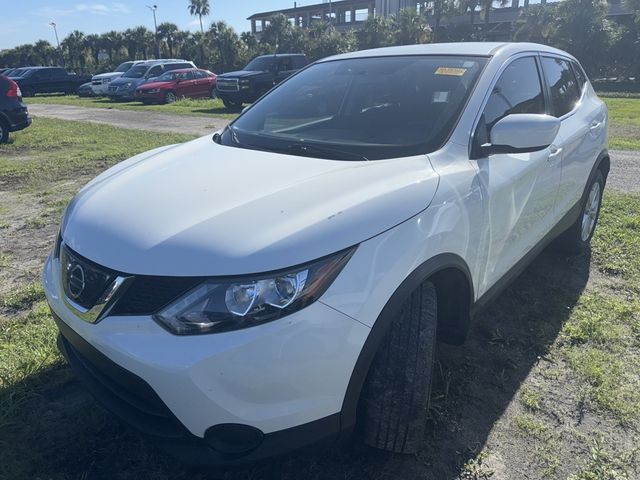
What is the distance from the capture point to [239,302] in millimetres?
1680

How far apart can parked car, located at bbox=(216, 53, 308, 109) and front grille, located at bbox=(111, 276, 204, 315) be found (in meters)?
15.5

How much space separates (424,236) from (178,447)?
118 centimetres

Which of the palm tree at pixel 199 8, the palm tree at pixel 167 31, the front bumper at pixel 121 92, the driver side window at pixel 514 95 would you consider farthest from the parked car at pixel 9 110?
the palm tree at pixel 199 8

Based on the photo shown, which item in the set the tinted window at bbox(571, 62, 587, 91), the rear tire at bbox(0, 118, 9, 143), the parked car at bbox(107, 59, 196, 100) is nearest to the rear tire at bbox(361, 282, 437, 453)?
the tinted window at bbox(571, 62, 587, 91)

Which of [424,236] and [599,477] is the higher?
[424,236]

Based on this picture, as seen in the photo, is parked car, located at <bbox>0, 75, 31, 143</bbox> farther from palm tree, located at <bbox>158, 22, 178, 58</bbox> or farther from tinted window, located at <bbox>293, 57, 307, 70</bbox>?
palm tree, located at <bbox>158, 22, 178, 58</bbox>

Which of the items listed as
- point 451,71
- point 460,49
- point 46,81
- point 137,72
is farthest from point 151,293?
point 46,81

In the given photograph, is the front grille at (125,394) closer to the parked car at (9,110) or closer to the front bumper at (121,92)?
the parked car at (9,110)

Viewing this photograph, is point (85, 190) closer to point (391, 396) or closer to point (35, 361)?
point (35, 361)

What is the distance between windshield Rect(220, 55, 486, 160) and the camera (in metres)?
2.54

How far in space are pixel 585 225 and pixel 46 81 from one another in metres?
32.0

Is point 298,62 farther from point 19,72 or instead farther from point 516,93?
point 19,72

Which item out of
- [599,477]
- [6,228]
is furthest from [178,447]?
[6,228]

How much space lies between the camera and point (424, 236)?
2.01 m
